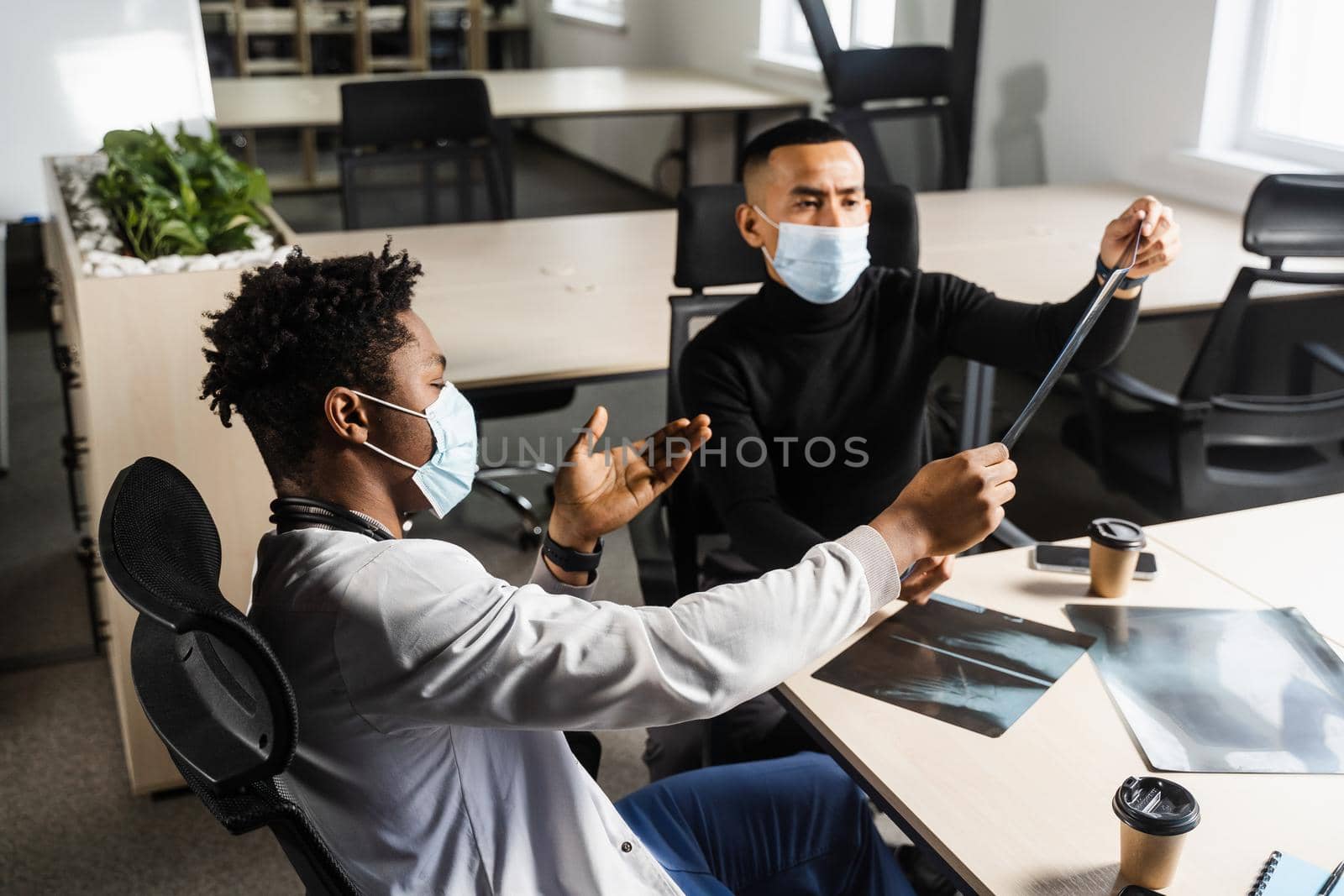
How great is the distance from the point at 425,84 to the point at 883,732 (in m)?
2.90

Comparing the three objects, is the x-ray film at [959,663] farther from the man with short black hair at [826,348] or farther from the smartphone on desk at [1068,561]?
the man with short black hair at [826,348]

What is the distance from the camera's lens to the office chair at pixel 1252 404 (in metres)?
2.39

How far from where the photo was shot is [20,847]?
7.12 feet

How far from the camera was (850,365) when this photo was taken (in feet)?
6.51

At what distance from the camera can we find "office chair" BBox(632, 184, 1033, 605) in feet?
6.77

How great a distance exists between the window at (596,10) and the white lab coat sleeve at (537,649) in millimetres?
6791

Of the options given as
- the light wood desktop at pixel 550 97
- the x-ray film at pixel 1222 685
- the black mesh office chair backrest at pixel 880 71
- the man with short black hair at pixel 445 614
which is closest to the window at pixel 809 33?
the light wood desktop at pixel 550 97

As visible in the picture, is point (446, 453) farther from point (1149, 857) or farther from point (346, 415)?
point (1149, 857)

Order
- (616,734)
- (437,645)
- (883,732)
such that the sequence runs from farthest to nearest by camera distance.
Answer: (616,734) → (883,732) → (437,645)

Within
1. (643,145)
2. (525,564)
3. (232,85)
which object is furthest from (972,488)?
(643,145)

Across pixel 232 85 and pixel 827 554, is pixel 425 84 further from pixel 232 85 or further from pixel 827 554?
pixel 827 554

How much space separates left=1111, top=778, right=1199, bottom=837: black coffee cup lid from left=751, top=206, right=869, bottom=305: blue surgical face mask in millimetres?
1001

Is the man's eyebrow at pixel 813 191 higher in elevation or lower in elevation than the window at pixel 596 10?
lower

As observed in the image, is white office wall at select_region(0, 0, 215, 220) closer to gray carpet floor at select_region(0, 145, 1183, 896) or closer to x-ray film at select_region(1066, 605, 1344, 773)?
gray carpet floor at select_region(0, 145, 1183, 896)
